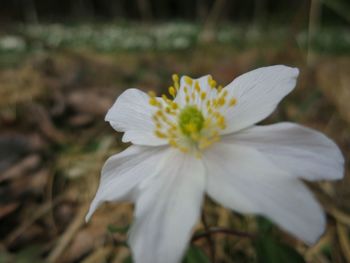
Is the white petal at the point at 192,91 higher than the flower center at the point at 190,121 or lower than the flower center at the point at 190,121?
higher

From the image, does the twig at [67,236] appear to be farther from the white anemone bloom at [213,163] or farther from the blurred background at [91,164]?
the white anemone bloom at [213,163]

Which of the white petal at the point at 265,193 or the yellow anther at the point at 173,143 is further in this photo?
the yellow anther at the point at 173,143

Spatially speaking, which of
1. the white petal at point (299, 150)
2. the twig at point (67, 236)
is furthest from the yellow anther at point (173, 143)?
the twig at point (67, 236)

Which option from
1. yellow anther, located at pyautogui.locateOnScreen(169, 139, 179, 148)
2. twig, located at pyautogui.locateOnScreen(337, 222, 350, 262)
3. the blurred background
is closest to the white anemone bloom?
yellow anther, located at pyautogui.locateOnScreen(169, 139, 179, 148)

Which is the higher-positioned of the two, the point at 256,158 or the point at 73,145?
the point at 256,158

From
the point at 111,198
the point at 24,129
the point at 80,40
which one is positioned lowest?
the point at 80,40

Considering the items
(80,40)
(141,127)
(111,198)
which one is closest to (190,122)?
(141,127)

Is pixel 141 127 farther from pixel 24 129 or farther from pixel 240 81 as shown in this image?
pixel 24 129
